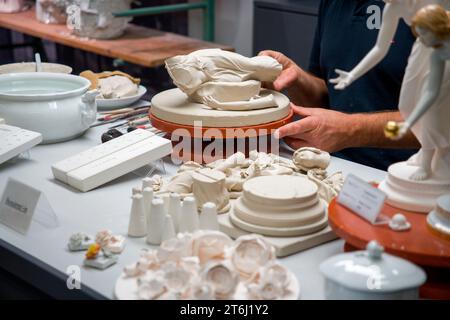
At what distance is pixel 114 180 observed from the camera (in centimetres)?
160

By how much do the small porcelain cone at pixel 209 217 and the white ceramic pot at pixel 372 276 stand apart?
278 mm

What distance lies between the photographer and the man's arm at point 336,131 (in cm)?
173

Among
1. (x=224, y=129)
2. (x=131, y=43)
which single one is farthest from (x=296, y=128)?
(x=131, y=43)

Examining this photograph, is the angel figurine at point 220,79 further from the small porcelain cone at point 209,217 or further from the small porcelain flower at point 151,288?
the small porcelain flower at point 151,288

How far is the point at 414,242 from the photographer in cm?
113

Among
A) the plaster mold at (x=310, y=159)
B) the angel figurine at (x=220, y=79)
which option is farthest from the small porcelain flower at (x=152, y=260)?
the angel figurine at (x=220, y=79)

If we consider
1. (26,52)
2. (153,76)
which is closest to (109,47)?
(153,76)

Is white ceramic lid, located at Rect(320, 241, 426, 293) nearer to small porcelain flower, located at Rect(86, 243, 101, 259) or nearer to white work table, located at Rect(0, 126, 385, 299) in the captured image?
white work table, located at Rect(0, 126, 385, 299)

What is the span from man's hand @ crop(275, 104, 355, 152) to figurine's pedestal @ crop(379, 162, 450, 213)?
473 millimetres

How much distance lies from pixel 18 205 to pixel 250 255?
510 millimetres

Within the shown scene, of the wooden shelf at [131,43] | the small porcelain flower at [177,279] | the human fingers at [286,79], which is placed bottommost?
the wooden shelf at [131,43]

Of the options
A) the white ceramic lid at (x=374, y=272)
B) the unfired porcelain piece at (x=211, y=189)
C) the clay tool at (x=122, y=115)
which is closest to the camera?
the white ceramic lid at (x=374, y=272)

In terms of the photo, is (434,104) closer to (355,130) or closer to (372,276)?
(372,276)

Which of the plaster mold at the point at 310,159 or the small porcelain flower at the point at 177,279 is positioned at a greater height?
the plaster mold at the point at 310,159
